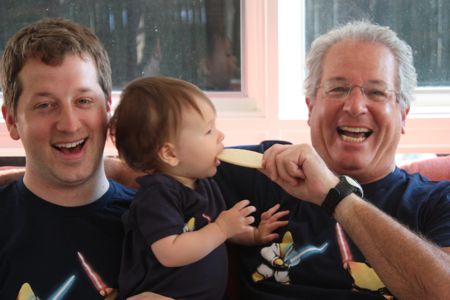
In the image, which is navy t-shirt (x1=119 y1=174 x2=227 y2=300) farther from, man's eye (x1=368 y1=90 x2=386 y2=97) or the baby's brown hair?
man's eye (x1=368 y1=90 x2=386 y2=97)

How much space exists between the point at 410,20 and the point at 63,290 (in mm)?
2164

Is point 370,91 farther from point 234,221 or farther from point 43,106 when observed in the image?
point 43,106

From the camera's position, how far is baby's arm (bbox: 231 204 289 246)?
1726mm

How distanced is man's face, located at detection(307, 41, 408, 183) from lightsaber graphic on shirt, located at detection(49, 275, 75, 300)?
0.87 metres

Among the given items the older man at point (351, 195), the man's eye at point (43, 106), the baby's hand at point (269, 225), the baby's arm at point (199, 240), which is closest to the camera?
the baby's arm at point (199, 240)

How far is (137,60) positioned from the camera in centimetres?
304

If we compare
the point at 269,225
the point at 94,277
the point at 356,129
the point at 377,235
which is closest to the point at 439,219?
the point at 377,235

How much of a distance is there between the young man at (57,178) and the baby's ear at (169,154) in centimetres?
27

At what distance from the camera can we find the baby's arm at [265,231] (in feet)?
5.66

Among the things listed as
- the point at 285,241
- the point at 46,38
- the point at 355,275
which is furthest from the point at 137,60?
the point at 355,275

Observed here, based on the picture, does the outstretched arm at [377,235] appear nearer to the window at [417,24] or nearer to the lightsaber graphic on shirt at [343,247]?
the lightsaber graphic on shirt at [343,247]

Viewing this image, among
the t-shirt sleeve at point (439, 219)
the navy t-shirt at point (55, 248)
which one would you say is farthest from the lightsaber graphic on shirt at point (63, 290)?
the t-shirt sleeve at point (439, 219)

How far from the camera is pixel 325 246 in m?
1.69

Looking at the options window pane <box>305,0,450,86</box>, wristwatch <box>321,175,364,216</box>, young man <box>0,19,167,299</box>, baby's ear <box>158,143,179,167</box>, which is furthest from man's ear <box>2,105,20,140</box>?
window pane <box>305,0,450,86</box>
